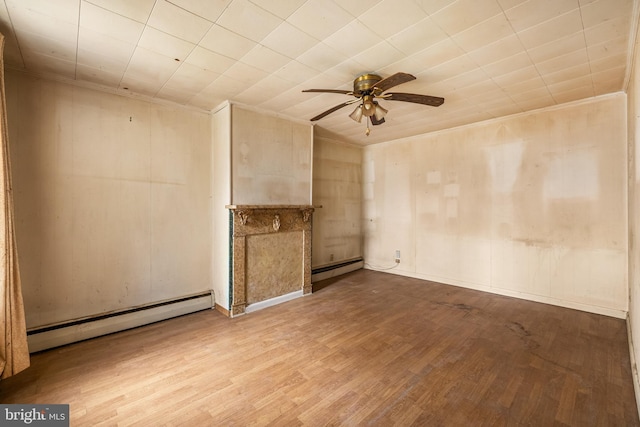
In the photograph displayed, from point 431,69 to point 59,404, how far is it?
4.20m

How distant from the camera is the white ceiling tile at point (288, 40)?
209cm

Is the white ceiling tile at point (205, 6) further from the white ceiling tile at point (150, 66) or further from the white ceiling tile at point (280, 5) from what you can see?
the white ceiling tile at point (150, 66)

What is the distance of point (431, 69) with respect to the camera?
2.68m

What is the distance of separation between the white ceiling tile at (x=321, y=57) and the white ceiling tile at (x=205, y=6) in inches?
30.6

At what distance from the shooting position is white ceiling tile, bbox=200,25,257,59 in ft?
6.97

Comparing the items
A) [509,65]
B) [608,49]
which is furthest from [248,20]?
[608,49]

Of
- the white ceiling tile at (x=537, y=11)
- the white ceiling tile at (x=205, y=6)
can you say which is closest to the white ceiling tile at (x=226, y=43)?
the white ceiling tile at (x=205, y=6)

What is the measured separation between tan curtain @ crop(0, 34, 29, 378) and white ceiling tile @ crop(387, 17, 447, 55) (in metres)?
3.00

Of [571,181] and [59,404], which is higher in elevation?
[571,181]

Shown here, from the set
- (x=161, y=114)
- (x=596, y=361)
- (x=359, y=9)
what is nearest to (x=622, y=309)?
(x=596, y=361)

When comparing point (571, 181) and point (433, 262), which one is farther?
point (433, 262)

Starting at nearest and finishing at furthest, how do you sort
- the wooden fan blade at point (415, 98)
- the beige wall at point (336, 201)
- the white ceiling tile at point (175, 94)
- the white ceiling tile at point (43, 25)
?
the white ceiling tile at point (43, 25) → the wooden fan blade at point (415, 98) → the white ceiling tile at point (175, 94) → the beige wall at point (336, 201)

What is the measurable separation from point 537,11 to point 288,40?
1.82 m

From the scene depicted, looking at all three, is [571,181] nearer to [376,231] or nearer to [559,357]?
[559,357]
